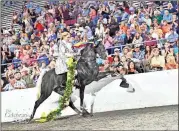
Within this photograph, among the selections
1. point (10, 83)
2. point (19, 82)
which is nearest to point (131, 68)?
point (19, 82)

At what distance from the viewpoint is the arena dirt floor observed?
6.20 m

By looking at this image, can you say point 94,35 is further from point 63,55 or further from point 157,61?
point 157,61

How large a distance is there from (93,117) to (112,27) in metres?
1.48

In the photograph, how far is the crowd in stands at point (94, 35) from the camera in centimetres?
677

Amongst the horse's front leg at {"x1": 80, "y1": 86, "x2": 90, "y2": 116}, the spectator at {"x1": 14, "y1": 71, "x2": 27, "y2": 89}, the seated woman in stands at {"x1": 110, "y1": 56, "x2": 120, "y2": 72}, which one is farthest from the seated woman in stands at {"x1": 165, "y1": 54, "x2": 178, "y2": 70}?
the spectator at {"x1": 14, "y1": 71, "x2": 27, "y2": 89}

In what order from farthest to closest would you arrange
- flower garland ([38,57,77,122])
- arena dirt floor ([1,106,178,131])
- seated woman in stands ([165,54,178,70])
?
flower garland ([38,57,77,122]), seated woman in stands ([165,54,178,70]), arena dirt floor ([1,106,178,131])

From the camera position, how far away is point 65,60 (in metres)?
6.83

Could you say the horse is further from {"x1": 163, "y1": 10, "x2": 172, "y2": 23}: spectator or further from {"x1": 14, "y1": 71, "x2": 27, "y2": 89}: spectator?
{"x1": 163, "y1": 10, "x2": 172, "y2": 23}: spectator

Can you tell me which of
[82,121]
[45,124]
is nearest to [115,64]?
[82,121]

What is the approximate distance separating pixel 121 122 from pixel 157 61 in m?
1.17

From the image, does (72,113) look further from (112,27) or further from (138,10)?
(138,10)

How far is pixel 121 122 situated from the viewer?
20.7 feet

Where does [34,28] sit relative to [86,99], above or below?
above

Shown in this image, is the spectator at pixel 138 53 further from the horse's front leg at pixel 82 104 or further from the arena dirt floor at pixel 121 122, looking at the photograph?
the horse's front leg at pixel 82 104
